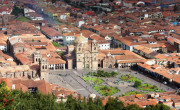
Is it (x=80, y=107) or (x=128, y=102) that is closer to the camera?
(x=80, y=107)

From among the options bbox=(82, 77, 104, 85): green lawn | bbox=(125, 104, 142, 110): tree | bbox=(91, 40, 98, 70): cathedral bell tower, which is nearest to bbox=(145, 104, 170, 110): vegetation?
bbox=(125, 104, 142, 110): tree

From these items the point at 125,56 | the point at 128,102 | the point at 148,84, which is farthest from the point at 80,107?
the point at 125,56

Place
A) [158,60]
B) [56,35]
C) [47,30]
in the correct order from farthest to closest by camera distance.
Answer: [47,30] → [56,35] → [158,60]

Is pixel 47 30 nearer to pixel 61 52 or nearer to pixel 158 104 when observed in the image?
pixel 61 52

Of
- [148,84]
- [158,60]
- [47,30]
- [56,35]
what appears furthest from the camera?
[47,30]

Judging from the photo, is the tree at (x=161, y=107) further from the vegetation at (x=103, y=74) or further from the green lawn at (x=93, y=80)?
the vegetation at (x=103, y=74)
